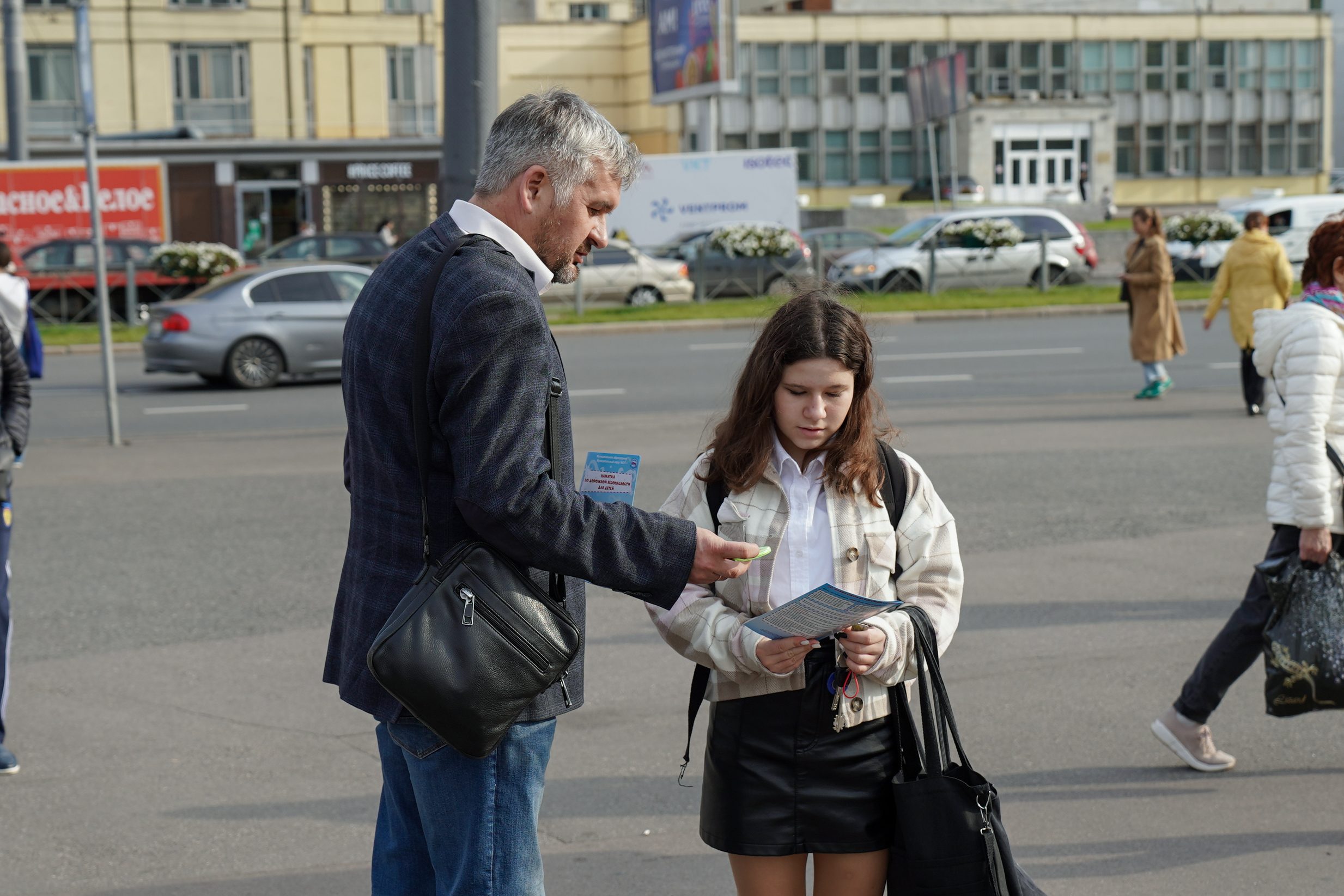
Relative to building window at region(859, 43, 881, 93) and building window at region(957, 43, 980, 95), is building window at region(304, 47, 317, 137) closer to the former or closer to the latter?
building window at region(859, 43, 881, 93)

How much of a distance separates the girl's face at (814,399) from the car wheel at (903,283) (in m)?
25.4

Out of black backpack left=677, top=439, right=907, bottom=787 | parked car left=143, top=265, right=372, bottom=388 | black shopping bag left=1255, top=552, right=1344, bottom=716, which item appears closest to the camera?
black backpack left=677, top=439, right=907, bottom=787

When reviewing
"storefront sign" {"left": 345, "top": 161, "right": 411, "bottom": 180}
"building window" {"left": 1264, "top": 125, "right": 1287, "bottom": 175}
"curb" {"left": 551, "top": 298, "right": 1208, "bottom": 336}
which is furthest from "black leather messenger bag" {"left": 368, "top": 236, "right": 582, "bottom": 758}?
"building window" {"left": 1264, "top": 125, "right": 1287, "bottom": 175}

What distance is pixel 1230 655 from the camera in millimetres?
4809

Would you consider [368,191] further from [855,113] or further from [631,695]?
[631,695]

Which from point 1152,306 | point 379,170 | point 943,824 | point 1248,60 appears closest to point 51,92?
point 379,170

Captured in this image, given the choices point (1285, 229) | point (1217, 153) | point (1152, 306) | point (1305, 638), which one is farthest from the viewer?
point (1217, 153)

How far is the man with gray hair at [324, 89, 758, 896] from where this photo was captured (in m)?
2.47

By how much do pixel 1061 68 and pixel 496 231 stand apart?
226 ft

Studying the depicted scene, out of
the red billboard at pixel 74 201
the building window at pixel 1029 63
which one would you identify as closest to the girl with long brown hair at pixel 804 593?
the red billboard at pixel 74 201

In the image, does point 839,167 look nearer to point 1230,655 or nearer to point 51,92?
point 51,92

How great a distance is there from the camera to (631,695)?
582 cm

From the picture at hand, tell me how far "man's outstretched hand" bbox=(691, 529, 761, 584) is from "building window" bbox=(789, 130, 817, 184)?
207 feet

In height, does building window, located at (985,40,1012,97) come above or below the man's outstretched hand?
above
